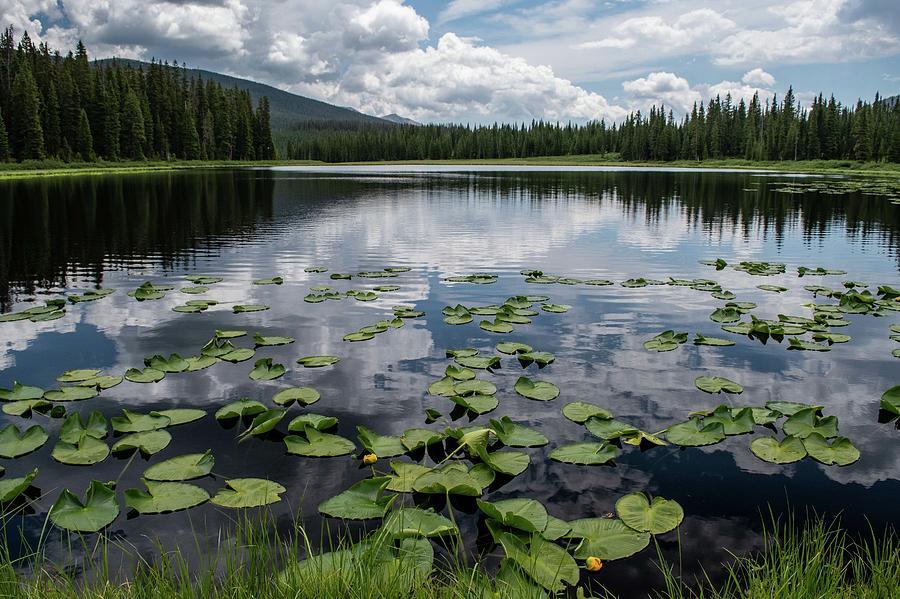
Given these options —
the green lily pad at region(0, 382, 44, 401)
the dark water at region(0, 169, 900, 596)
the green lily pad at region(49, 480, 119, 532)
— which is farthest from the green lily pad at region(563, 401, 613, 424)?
the green lily pad at region(0, 382, 44, 401)

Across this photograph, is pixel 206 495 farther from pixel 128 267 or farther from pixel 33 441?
pixel 128 267

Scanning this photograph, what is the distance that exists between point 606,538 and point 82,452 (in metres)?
5.29

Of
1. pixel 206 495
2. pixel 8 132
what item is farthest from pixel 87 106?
pixel 206 495

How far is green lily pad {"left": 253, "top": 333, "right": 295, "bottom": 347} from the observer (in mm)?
10273

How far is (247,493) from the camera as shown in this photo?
18.6ft

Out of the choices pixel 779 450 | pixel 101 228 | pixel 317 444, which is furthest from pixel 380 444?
pixel 101 228

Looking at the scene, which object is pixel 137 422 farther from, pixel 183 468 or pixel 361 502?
pixel 361 502

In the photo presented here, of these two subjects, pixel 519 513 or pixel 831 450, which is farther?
pixel 831 450

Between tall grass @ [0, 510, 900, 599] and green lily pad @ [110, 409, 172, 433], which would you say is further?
green lily pad @ [110, 409, 172, 433]

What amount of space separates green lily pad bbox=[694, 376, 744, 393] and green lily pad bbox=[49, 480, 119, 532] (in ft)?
23.4

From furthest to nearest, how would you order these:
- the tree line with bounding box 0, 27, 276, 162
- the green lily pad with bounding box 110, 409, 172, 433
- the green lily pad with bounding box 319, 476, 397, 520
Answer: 1. the tree line with bounding box 0, 27, 276, 162
2. the green lily pad with bounding box 110, 409, 172, 433
3. the green lily pad with bounding box 319, 476, 397, 520

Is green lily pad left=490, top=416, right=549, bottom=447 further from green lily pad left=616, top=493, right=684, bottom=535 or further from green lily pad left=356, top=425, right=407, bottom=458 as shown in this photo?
green lily pad left=616, top=493, right=684, bottom=535

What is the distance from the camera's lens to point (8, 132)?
3211 inches

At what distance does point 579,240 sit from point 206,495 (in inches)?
822
